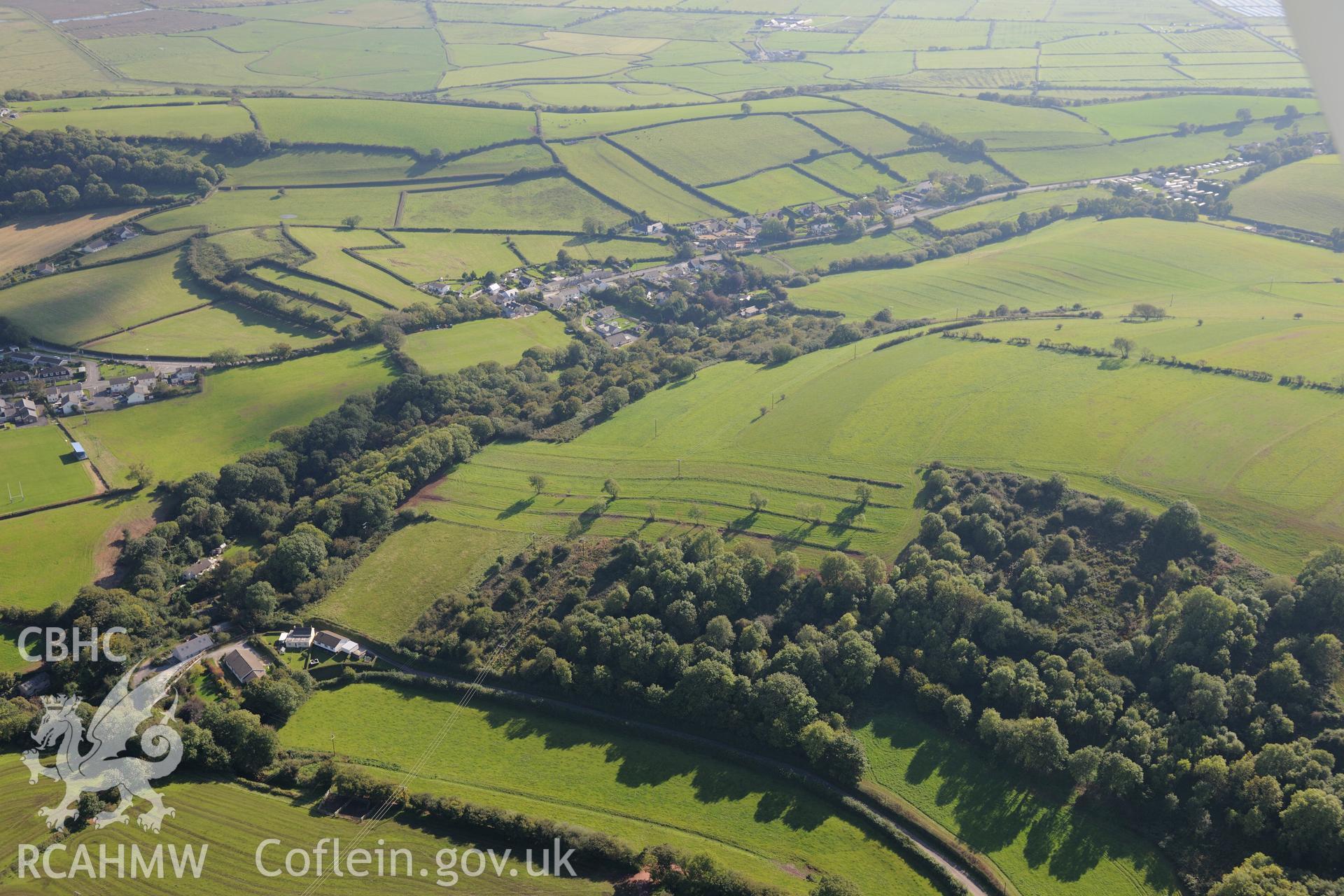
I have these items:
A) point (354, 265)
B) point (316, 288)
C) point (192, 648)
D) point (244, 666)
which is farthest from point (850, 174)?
point (192, 648)

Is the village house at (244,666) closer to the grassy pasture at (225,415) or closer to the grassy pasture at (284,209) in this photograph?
the grassy pasture at (225,415)

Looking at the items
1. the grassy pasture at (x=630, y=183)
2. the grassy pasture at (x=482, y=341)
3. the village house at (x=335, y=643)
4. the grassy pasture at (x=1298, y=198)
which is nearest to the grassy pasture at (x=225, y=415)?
the grassy pasture at (x=482, y=341)

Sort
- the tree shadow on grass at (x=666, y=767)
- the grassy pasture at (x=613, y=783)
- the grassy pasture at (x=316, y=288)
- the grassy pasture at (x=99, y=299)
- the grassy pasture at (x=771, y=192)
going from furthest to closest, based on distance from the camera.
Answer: the grassy pasture at (x=771, y=192)
the grassy pasture at (x=316, y=288)
the grassy pasture at (x=99, y=299)
the tree shadow on grass at (x=666, y=767)
the grassy pasture at (x=613, y=783)

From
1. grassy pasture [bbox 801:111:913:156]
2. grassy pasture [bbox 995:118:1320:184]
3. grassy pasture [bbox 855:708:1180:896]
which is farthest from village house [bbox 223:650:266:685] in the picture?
grassy pasture [bbox 995:118:1320:184]

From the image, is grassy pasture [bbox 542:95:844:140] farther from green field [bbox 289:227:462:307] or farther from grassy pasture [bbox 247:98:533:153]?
green field [bbox 289:227:462:307]

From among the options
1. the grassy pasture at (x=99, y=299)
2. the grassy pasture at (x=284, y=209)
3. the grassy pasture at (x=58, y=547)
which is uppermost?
the grassy pasture at (x=284, y=209)

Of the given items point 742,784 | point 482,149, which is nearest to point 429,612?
point 742,784

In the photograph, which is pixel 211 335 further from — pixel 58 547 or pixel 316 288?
pixel 58 547

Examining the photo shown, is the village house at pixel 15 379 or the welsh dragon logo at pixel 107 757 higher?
the village house at pixel 15 379
